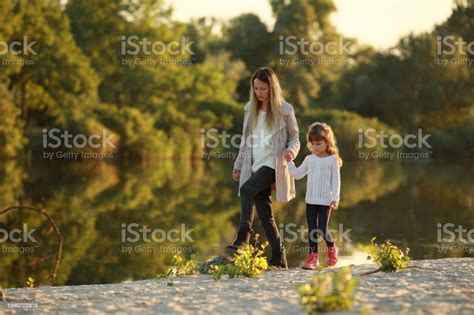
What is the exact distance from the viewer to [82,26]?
2046 inches

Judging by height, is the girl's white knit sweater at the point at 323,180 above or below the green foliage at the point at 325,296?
above

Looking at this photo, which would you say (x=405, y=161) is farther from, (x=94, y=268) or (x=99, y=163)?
(x=94, y=268)

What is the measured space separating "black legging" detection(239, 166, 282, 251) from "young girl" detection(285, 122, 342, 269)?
0.27 m

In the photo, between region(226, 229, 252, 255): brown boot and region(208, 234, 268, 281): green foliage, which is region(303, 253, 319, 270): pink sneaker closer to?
region(226, 229, 252, 255): brown boot

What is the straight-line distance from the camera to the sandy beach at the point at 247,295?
19.1ft

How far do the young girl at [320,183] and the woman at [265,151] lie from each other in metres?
0.19

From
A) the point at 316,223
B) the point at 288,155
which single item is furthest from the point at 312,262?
the point at 288,155

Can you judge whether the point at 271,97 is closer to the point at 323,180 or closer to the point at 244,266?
the point at 323,180

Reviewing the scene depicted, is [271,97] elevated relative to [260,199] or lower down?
elevated

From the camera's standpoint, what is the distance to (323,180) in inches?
329

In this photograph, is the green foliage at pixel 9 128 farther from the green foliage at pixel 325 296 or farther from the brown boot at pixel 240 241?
the green foliage at pixel 325 296

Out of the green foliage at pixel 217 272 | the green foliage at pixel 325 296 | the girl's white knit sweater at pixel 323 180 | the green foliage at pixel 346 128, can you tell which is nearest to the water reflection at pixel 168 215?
the green foliage at pixel 217 272

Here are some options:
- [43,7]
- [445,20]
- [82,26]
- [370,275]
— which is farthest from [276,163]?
[445,20]

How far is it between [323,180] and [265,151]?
662mm
